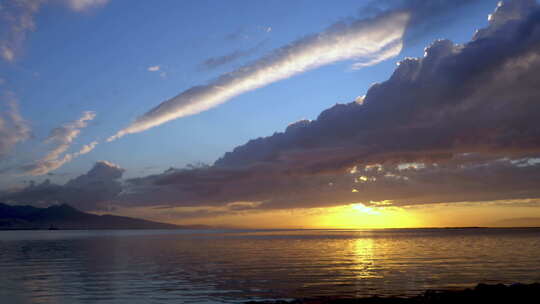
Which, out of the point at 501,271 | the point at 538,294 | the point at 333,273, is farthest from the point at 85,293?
the point at 501,271

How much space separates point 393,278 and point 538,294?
64.9ft

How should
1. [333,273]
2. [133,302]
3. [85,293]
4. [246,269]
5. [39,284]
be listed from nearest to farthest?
[133,302] → [85,293] → [39,284] → [333,273] → [246,269]

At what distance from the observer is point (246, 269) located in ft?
213

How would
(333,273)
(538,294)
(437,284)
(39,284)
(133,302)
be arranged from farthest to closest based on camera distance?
(333,273), (39,284), (437,284), (133,302), (538,294)

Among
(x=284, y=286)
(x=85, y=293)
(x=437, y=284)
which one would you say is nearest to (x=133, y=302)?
(x=85, y=293)

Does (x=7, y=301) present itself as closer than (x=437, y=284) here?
Yes

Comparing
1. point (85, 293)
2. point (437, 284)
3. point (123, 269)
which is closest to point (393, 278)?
point (437, 284)

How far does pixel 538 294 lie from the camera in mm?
33281

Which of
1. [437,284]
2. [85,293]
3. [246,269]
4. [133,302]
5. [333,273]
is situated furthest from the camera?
[246,269]

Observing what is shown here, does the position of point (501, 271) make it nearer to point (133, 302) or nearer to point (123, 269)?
point (133, 302)

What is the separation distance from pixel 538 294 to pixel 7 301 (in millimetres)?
45701

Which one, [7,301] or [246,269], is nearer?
[7,301]

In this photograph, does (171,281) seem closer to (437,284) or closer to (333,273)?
(333,273)

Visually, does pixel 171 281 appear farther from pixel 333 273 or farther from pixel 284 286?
pixel 333 273
